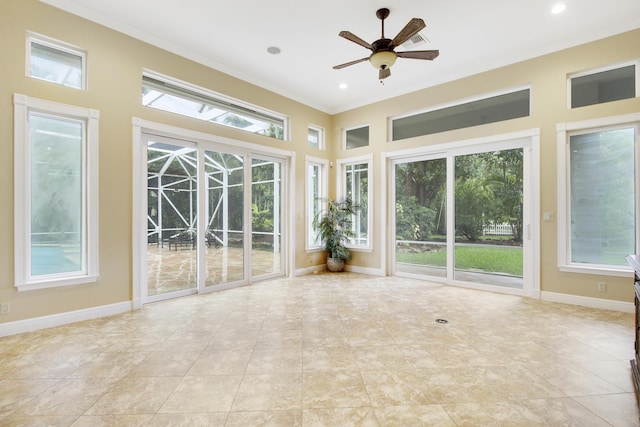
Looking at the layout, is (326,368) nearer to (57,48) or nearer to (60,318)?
(60,318)

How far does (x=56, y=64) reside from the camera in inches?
142

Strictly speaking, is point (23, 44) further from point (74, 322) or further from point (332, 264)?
point (332, 264)

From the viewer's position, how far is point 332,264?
677cm

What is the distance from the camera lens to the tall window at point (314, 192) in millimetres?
6727

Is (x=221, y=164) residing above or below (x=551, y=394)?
above

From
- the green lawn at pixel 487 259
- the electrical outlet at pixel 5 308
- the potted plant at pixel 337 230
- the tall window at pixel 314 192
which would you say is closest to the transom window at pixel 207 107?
the tall window at pixel 314 192

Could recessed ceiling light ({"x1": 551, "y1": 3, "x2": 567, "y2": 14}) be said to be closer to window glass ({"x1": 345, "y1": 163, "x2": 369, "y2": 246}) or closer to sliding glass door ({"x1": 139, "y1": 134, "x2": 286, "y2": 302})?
window glass ({"x1": 345, "y1": 163, "x2": 369, "y2": 246})

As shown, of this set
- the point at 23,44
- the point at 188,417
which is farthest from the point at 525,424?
the point at 23,44

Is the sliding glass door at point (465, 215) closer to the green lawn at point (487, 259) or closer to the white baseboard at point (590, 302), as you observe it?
the green lawn at point (487, 259)

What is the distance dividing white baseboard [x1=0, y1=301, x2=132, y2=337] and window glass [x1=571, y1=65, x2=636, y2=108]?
269 inches

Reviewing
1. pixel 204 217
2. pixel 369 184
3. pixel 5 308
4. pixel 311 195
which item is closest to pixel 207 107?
pixel 204 217

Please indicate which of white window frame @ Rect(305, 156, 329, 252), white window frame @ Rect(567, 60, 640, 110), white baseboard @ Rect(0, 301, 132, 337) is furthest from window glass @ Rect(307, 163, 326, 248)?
white window frame @ Rect(567, 60, 640, 110)

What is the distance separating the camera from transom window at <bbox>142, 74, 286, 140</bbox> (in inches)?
175

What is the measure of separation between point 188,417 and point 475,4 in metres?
4.86
